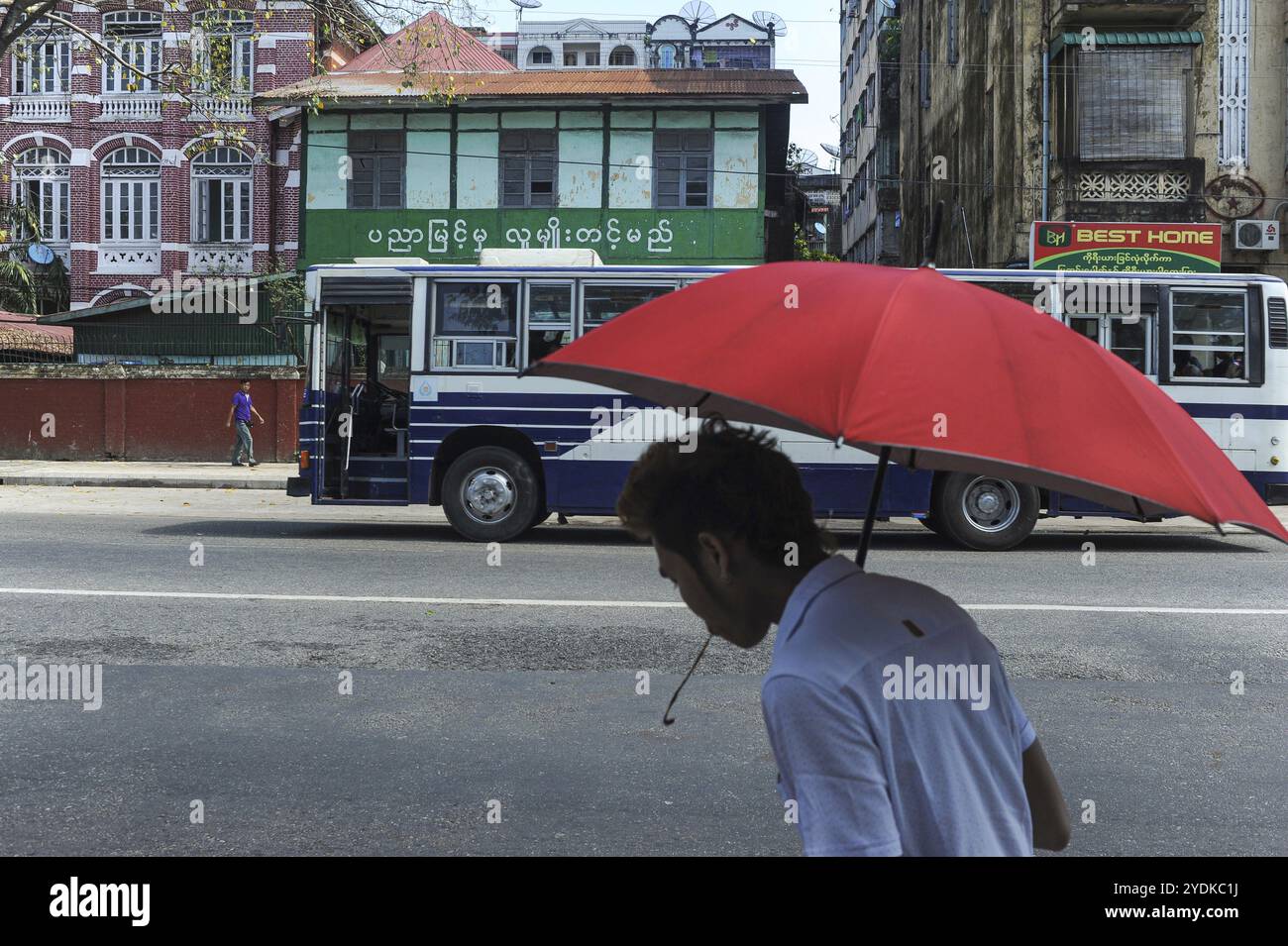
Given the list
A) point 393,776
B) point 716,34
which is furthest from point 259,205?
point 716,34

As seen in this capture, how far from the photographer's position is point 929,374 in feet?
6.42

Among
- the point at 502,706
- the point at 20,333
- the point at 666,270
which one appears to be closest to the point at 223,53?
the point at 666,270

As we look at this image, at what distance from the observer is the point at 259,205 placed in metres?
36.8

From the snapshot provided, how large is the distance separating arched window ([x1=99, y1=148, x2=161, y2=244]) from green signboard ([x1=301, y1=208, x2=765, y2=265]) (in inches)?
422

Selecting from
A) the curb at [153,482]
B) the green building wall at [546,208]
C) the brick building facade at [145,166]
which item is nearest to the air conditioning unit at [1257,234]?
the green building wall at [546,208]

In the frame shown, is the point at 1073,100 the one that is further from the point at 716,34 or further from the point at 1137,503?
the point at 716,34

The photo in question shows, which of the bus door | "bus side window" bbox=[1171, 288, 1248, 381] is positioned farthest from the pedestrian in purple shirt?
"bus side window" bbox=[1171, 288, 1248, 381]

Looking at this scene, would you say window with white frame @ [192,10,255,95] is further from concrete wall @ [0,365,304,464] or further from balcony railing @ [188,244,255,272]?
concrete wall @ [0,365,304,464]

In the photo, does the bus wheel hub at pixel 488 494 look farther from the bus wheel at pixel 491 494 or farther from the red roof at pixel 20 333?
the red roof at pixel 20 333

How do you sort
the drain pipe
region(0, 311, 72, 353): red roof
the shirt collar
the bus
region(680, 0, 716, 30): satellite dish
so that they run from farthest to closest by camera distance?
1. region(680, 0, 716, 30): satellite dish
2. region(0, 311, 72, 353): red roof
3. the drain pipe
4. the bus
5. the shirt collar

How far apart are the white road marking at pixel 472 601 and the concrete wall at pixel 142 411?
61.3ft

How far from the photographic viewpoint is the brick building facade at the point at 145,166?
36594mm

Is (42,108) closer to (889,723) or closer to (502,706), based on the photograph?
(502,706)

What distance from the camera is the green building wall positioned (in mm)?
28719
